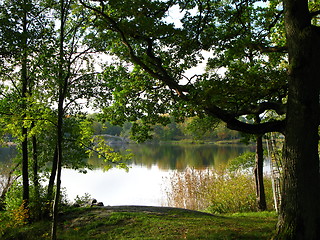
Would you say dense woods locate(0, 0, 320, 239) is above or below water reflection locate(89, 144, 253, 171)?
above

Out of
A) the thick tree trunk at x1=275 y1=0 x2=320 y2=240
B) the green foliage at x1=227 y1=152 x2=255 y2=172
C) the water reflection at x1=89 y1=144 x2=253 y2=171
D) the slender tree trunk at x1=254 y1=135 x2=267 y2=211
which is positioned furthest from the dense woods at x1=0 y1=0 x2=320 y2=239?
the water reflection at x1=89 y1=144 x2=253 y2=171

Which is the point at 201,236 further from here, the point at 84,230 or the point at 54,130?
the point at 54,130

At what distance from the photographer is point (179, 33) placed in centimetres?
614

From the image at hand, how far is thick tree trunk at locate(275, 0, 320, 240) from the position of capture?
14.2 feet

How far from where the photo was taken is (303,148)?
4352 mm

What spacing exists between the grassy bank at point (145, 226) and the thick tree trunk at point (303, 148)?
122 cm

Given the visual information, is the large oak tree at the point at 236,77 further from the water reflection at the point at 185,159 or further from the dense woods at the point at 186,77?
the water reflection at the point at 185,159

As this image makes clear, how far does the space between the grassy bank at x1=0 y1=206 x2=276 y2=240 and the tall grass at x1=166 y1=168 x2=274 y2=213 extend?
3.68 m

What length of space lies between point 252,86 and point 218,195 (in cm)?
725

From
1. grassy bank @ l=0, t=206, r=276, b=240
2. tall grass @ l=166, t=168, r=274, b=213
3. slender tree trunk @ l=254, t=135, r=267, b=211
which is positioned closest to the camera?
grassy bank @ l=0, t=206, r=276, b=240

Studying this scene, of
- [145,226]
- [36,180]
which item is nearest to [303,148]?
[145,226]

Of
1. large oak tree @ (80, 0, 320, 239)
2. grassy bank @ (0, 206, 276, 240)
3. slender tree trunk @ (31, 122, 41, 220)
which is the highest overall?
large oak tree @ (80, 0, 320, 239)

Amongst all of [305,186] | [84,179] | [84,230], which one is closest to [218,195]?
[84,230]

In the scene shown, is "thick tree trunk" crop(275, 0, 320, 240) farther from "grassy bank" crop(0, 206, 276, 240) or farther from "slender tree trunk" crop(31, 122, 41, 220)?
"slender tree trunk" crop(31, 122, 41, 220)
